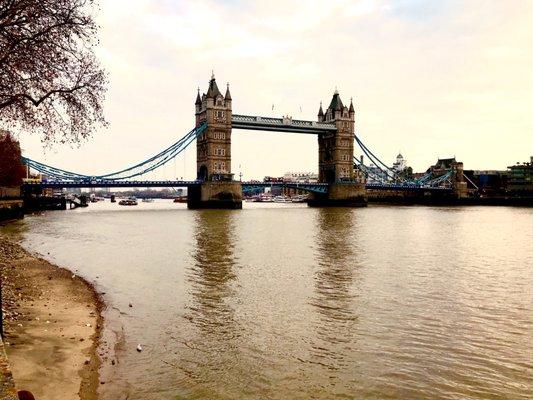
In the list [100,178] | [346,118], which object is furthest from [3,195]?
[346,118]

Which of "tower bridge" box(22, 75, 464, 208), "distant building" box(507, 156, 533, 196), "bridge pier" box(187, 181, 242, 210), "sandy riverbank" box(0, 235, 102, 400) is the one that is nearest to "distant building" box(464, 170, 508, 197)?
"distant building" box(507, 156, 533, 196)

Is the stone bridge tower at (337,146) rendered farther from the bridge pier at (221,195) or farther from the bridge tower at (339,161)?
the bridge pier at (221,195)

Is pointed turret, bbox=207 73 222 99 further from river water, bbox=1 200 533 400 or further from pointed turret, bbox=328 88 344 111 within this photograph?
river water, bbox=1 200 533 400

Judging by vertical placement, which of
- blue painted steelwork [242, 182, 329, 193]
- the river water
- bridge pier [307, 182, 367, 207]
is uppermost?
blue painted steelwork [242, 182, 329, 193]

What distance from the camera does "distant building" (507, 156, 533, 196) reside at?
116188 millimetres

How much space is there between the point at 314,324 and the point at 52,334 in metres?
6.23

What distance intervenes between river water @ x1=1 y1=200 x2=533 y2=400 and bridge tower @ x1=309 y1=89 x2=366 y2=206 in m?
70.9

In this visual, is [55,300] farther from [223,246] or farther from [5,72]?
[223,246]

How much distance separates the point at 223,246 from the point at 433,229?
2227 cm

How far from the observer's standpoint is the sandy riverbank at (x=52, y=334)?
8.06 meters

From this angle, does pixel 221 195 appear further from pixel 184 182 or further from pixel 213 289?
pixel 213 289

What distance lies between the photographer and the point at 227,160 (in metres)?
89.1

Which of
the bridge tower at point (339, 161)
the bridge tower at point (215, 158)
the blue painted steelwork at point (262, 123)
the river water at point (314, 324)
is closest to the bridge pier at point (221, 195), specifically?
the bridge tower at point (215, 158)

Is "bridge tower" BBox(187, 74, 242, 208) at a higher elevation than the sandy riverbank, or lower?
higher
